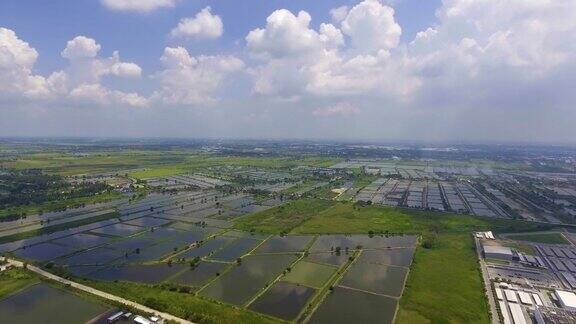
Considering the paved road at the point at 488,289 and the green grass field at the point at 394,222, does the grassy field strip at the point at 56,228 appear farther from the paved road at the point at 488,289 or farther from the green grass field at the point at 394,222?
the paved road at the point at 488,289

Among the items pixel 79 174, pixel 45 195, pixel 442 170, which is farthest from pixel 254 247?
pixel 442 170

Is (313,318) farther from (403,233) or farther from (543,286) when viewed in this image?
(403,233)

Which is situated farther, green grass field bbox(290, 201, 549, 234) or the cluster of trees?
the cluster of trees

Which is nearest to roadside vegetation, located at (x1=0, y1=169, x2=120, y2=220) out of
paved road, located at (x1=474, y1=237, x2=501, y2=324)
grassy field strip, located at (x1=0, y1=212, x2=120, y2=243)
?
grassy field strip, located at (x1=0, y1=212, x2=120, y2=243)

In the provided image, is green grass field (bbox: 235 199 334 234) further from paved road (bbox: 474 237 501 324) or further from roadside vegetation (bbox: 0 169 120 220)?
roadside vegetation (bbox: 0 169 120 220)

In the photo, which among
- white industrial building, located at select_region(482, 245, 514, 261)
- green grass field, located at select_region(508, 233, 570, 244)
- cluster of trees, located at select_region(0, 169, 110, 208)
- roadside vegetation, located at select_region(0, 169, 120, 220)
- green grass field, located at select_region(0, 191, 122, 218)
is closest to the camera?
white industrial building, located at select_region(482, 245, 514, 261)

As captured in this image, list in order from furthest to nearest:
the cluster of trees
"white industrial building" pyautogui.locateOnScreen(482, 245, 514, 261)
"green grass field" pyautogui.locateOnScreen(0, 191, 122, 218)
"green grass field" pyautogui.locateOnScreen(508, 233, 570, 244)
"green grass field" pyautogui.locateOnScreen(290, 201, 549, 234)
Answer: the cluster of trees < "green grass field" pyautogui.locateOnScreen(0, 191, 122, 218) < "green grass field" pyautogui.locateOnScreen(290, 201, 549, 234) < "green grass field" pyautogui.locateOnScreen(508, 233, 570, 244) < "white industrial building" pyautogui.locateOnScreen(482, 245, 514, 261)

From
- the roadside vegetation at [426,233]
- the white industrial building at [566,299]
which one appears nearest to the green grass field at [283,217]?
the roadside vegetation at [426,233]

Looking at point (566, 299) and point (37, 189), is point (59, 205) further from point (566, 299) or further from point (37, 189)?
A: point (566, 299)
